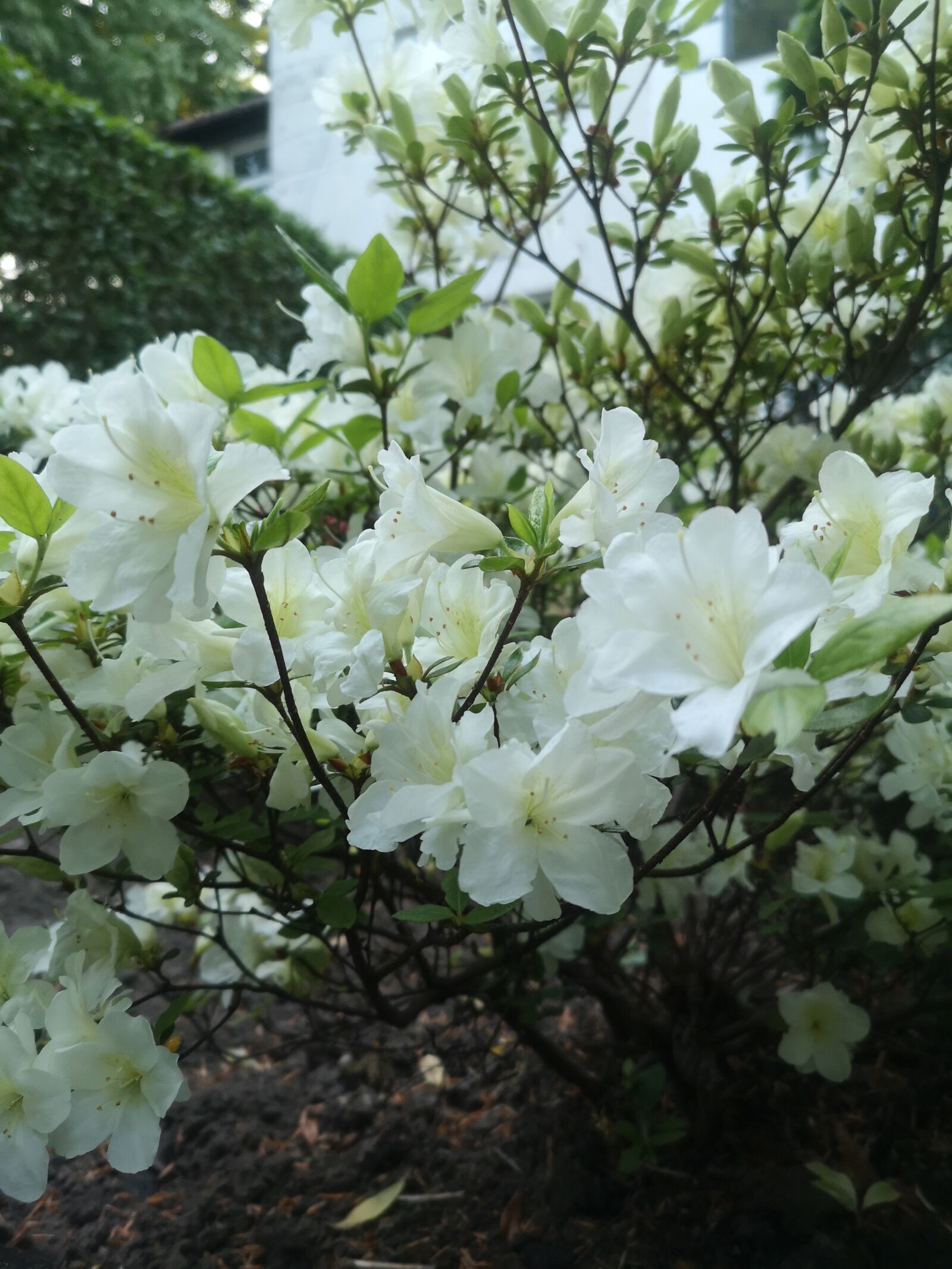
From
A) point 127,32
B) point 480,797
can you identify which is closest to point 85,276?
point 480,797

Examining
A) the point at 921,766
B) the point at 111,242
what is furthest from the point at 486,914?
the point at 111,242

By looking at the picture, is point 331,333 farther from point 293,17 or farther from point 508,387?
point 293,17

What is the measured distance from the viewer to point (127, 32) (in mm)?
8422

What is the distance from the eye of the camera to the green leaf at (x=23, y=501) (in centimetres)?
68

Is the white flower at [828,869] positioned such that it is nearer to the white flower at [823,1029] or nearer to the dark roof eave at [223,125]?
the white flower at [823,1029]

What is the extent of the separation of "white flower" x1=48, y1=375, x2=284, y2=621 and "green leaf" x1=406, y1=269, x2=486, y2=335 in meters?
0.53

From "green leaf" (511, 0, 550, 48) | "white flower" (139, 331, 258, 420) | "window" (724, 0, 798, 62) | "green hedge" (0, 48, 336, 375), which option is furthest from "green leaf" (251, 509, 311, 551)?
"window" (724, 0, 798, 62)

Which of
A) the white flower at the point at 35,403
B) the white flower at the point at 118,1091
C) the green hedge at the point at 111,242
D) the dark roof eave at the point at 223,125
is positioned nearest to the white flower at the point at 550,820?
the white flower at the point at 118,1091

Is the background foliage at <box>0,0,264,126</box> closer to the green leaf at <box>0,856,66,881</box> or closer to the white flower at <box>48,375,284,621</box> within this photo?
the green leaf at <box>0,856,66,881</box>

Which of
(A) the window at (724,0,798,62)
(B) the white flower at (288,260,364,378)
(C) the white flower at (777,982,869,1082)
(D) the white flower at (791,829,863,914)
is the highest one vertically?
(A) the window at (724,0,798,62)

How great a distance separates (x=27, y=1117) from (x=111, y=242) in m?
4.18

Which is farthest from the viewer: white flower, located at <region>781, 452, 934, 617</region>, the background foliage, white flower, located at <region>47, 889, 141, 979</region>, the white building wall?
the background foliage

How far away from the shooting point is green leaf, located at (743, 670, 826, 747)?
0.44 meters

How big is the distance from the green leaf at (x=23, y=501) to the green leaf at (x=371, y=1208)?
3.51 feet
